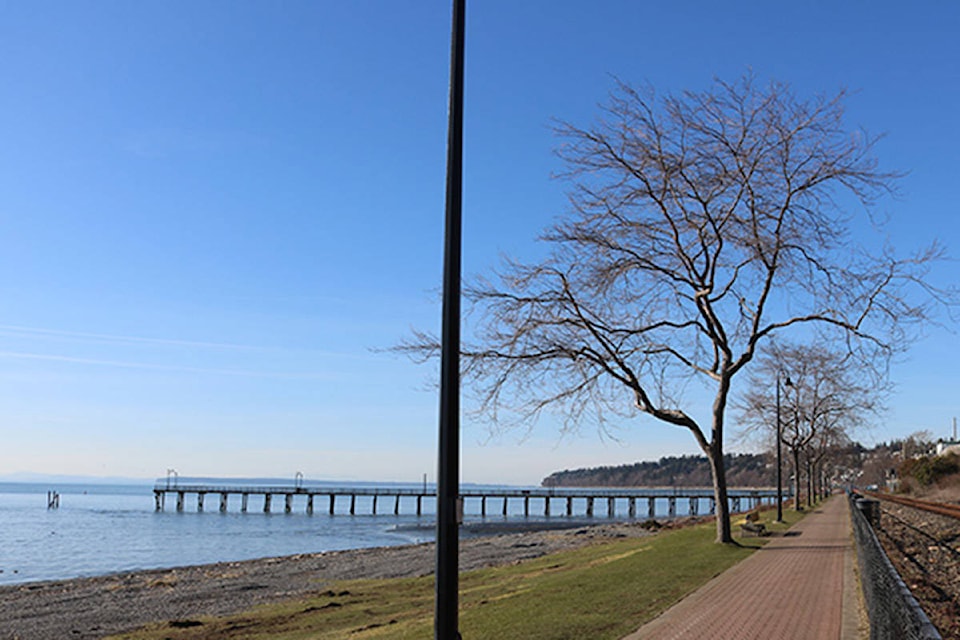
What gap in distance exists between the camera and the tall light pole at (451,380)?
23.8 feet

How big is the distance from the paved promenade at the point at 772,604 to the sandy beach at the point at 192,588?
14.9 metres

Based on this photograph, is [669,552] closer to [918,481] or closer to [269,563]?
[269,563]

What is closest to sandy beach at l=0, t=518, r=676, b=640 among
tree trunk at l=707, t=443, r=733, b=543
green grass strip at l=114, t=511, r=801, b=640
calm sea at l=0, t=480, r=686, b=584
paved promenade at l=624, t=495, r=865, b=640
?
green grass strip at l=114, t=511, r=801, b=640

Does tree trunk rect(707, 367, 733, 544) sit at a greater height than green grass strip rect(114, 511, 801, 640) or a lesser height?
greater

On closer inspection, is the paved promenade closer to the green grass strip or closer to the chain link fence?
the green grass strip

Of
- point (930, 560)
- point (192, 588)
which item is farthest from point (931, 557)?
point (192, 588)

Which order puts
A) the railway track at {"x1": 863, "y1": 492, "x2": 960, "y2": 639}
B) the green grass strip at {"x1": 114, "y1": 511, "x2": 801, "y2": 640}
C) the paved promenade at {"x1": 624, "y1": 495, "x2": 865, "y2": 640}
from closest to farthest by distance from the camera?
the paved promenade at {"x1": 624, "y1": 495, "x2": 865, "y2": 640}
the green grass strip at {"x1": 114, "y1": 511, "x2": 801, "y2": 640}
the railway track at {"x1": 863, "y1": 492, "x2": 960, "y2": 639}

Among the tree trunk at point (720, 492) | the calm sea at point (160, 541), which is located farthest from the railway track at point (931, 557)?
the calm sea at point (160, 541)

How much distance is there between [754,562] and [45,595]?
26.4m

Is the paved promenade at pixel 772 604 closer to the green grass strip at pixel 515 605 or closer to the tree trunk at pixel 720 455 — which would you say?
the green grass strip at pixel 515 605

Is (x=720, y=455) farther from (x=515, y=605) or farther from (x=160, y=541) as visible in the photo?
(x=160, y=541)

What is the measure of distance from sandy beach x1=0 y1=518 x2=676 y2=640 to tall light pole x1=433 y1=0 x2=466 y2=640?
18.4 metres

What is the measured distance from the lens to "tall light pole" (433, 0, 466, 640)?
7.27 meters

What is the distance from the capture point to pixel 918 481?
90.4 meters
